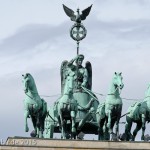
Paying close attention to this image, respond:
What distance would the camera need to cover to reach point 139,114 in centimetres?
4772

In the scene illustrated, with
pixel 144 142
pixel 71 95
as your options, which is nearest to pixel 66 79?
pixel 71 95

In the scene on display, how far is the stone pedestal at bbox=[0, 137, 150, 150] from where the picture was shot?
1811 inches

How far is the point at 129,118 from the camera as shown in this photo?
157 ft

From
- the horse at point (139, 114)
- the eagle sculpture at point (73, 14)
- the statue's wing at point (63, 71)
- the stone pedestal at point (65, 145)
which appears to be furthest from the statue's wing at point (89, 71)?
the stone pedestal at point (65, 145)

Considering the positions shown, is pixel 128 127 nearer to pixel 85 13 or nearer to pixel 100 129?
pixel 100 129

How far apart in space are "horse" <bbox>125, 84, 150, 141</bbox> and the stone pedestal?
1539mm

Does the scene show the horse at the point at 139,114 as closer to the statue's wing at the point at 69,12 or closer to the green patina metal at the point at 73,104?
→ the green patina metal at the point at 73,104

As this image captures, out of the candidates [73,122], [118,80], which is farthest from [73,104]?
[118,80]

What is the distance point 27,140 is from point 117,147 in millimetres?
3296

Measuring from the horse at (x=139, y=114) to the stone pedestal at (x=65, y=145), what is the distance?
60.6 inches

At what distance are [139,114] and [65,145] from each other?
330 centimetres

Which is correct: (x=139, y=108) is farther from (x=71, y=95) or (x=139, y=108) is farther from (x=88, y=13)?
(x=88, y=13)

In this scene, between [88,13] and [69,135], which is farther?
[88,13]

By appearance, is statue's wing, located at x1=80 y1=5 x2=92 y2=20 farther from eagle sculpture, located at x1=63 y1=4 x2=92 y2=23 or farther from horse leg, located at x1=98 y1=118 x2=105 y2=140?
horse leg, located at x1=98 y1=118 x2=105 y2=140
